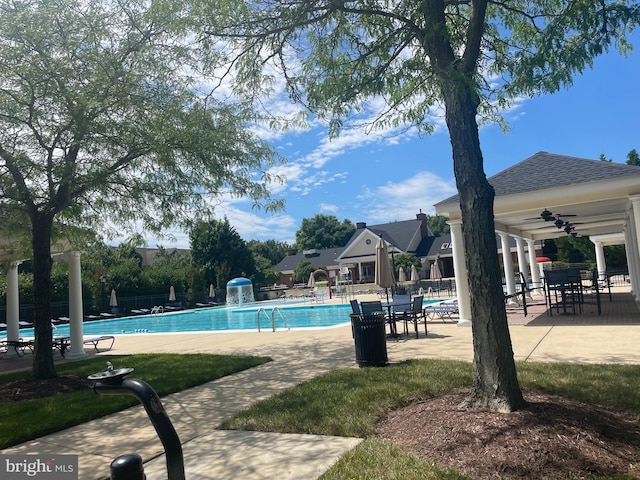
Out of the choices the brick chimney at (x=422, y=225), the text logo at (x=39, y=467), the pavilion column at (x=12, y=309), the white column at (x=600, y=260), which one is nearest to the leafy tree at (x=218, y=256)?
the brick chimney at (x=422, y=225)

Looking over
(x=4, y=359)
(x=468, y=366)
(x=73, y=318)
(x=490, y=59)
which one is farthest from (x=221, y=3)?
(x=4, y=359)

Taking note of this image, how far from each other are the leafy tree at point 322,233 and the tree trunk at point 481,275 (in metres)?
79.7

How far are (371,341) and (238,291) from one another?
33.4 m

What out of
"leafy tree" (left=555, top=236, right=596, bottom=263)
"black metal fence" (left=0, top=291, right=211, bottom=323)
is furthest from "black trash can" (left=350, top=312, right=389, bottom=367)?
"leafy tree" (left=555, top=236, right=596, bottom=263)

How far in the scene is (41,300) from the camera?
911 centimetres

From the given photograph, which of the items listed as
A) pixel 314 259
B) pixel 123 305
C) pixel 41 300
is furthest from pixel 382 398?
pixel 314 259

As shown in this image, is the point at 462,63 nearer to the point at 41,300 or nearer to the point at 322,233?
the point at 41,300

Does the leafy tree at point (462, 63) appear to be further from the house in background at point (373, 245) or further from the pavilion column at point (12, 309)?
the house in background at point (373, 245)

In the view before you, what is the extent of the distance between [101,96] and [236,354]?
20.9 ft

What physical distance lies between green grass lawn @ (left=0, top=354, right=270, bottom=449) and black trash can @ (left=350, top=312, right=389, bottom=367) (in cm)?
256

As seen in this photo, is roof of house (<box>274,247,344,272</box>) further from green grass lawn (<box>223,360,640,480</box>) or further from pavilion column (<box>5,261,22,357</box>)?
green grass lawn (<box>223,360,640,480</box>)

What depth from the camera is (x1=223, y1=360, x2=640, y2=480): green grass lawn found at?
3.98 meters

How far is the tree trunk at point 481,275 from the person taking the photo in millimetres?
4914

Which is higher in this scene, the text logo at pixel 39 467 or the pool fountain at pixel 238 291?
the pool fountain at pixel 238 291
